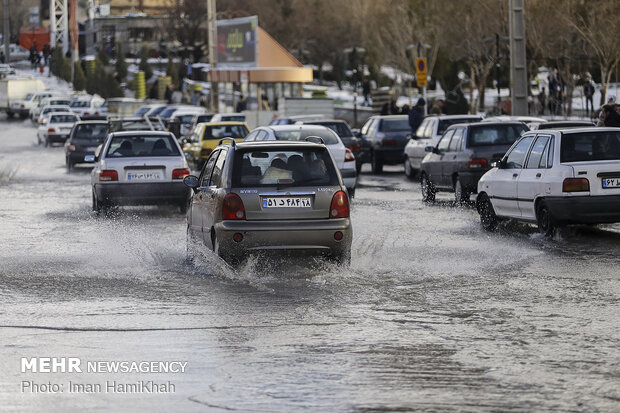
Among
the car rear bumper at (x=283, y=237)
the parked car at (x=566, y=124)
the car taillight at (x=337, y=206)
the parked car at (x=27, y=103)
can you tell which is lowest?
the parked car at (x=27, y=103)

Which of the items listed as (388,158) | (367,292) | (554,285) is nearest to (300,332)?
(367,292)

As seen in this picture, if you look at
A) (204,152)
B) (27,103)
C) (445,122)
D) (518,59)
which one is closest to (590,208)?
(445,122)

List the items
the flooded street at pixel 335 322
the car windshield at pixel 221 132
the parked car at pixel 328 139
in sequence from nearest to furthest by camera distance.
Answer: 1. the flooded street at pixel 335 322
2. the parked car at pixel 328 139
3. the car windshield at pixel 221 132

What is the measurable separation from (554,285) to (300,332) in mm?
3456

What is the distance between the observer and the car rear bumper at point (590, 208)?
16.0 meters

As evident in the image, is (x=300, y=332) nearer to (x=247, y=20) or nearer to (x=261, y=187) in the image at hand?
(x=261, y=187)

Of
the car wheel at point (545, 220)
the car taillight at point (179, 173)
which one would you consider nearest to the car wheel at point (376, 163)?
the car taillight at point (179, 173)

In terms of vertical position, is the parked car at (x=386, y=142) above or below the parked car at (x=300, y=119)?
below

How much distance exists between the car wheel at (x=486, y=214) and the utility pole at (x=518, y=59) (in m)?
15.7

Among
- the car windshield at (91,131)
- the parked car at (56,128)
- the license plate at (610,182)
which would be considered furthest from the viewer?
the parked car at (56,128)

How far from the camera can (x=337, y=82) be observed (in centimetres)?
9888

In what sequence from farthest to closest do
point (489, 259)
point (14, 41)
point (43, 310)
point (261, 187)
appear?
point (14, 41) → point (489, 259) → point (261, 187) → point (43, 310)

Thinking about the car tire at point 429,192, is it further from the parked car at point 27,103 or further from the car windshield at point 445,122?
the parked car at point 27,103

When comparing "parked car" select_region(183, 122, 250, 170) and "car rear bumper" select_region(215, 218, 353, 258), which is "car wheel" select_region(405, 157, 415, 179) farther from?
"car rear bumper" select_region(215, 218, 353, 258)
